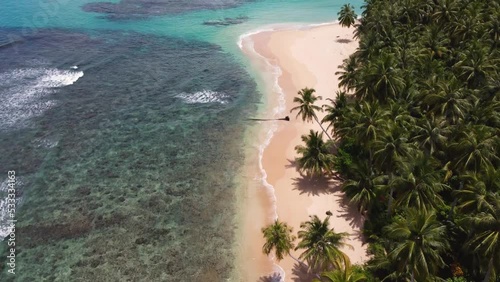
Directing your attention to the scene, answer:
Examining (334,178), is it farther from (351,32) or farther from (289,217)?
(351,32)

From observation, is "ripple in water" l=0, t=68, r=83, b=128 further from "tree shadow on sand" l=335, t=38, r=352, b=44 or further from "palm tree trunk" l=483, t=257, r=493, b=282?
"palm tree trunk" l=483, t=257, r=493, b=282

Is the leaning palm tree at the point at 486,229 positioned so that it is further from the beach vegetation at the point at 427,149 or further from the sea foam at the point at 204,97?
the sea foam at the point at 204,97

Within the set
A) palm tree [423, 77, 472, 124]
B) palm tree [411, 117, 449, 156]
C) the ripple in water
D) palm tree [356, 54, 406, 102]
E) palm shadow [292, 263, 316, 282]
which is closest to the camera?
palm shadow [292, 263, 316, 282]

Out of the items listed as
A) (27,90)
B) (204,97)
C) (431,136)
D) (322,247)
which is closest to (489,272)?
(322,247)

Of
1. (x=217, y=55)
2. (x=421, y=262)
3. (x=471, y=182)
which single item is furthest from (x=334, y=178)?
(x=217, y=55)

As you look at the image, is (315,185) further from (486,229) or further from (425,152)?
(486,229)

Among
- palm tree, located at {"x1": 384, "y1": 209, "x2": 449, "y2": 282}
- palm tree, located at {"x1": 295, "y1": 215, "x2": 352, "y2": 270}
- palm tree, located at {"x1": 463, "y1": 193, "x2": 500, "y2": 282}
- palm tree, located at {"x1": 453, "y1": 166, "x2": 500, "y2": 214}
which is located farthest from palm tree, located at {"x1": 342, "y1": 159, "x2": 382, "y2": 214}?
palm tree, located at {"x1": 463, "y1": 193, "x2": 500, "y2": 282}
